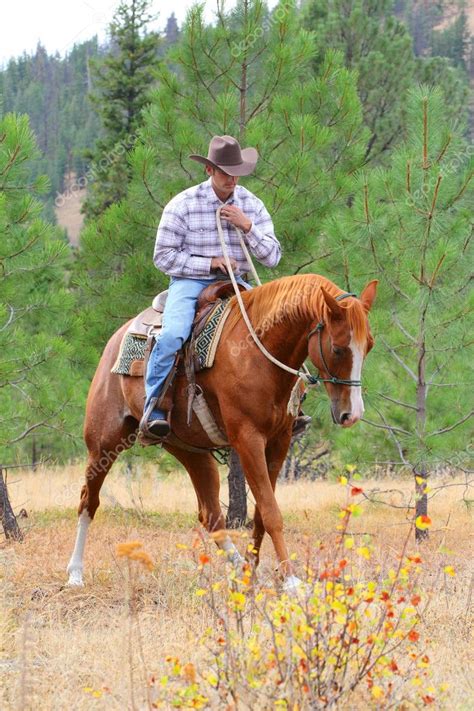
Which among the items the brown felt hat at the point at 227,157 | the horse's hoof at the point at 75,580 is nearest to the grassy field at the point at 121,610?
the horse's hoof at the point at 75,580

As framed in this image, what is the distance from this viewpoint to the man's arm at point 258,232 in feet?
A: 21.2

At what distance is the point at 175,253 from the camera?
6500 mm

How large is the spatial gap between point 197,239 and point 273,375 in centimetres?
128

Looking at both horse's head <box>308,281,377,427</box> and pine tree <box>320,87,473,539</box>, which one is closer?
horse's head <box>308,281,377,427</box>

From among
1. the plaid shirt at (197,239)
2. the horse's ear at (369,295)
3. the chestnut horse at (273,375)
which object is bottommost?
the chestnut horse at (273,375)

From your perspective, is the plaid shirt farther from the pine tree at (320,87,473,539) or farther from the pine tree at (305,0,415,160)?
the pine tree at (305,0,415,160)

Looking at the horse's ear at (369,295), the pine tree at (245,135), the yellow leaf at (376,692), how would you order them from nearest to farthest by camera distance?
the yellow leaf at (376,692) → the horse's ear at (369,295) → the pine tree at (245,135)

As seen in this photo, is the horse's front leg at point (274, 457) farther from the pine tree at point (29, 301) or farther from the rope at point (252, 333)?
the pine tree at point (29, 301)

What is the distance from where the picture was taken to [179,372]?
6.37 m

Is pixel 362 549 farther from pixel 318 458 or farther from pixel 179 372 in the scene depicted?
pixel 318 458

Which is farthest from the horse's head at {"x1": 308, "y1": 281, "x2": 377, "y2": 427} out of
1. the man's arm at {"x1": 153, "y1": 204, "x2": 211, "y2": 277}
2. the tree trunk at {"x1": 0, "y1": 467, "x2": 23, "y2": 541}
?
the tree trunk at {"x1": 0, "y1": 467, "x2": 23, "y2": 541}

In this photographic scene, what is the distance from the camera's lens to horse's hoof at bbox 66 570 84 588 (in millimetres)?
6379

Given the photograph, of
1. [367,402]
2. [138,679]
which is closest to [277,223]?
[367,402]

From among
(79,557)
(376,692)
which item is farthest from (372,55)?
(376,692)
